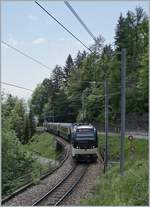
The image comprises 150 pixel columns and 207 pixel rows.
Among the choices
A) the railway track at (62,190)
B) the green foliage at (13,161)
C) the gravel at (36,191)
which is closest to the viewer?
the railway track at (62,190)

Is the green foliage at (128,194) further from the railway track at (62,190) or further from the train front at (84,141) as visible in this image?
the train front at (84,141)

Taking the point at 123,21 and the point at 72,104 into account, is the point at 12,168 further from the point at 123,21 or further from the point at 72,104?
the point at 72,104

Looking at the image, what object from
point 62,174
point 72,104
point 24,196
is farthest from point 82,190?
point 72,104

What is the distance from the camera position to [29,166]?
119 feet

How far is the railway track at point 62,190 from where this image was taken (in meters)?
22.3

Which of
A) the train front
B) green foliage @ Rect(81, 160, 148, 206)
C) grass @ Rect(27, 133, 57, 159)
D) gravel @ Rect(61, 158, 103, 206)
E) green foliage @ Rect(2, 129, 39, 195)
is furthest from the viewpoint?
grass @ Rect(27, 133, 57, 159)

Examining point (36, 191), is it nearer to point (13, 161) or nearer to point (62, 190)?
point (62, 190)

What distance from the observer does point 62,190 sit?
85.6 feet

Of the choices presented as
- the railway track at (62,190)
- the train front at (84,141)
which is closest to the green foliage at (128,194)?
the railway track at (62,190)

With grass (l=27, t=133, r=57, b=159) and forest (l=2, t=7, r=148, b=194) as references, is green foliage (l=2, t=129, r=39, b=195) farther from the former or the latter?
grass (l=27, t=133, r=57, b=159)

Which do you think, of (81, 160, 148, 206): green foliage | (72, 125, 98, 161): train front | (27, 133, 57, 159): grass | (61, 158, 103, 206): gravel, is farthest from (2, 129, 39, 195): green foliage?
(27, 133, 57, 159): grass

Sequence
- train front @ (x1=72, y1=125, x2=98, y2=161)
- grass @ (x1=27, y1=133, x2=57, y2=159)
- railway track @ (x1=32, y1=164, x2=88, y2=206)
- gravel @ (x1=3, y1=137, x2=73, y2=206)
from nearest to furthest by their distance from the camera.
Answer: railway track @ (x1=32, y1=164, x2=88, y2=206), gravel @ (x1=3, y1=137, x2=73, y2=206), train front @ (x1=72, y1=125, x2=98, y2=161), grass @ (x1=27, y1=133, x2=57, y2=159)

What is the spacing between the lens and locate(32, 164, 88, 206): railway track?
22.3m

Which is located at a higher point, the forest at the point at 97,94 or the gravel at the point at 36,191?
the forest at the point at 97,94
